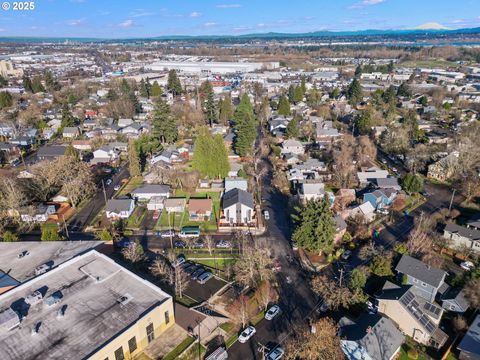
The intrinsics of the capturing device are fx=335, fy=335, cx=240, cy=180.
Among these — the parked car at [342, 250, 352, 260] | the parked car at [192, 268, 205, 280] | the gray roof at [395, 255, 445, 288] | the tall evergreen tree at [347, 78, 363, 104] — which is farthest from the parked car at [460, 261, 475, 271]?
the tall evergreen tree at [347, 78, 363, 104]

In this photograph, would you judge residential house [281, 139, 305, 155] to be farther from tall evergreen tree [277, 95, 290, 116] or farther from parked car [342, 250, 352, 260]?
parked car [342, 250, 352, 260]

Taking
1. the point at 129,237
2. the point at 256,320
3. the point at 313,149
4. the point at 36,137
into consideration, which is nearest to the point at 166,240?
the point at 129,237

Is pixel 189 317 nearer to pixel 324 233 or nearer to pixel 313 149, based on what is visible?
pixel 324 233

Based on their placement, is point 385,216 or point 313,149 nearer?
A: point 385,216

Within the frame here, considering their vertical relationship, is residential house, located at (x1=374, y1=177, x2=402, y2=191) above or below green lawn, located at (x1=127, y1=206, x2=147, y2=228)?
above

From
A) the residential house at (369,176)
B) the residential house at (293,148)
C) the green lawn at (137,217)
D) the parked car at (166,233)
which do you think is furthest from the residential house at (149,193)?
the residential house at (369,176)

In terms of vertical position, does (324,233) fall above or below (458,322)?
above

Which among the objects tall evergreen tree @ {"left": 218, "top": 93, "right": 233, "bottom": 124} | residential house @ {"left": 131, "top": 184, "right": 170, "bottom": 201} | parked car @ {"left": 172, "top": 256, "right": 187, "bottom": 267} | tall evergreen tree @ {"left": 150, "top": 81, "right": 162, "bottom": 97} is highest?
tall evergreen tree @ {"left": 150, "top": 81, "right": 162, "bottom": 97}
